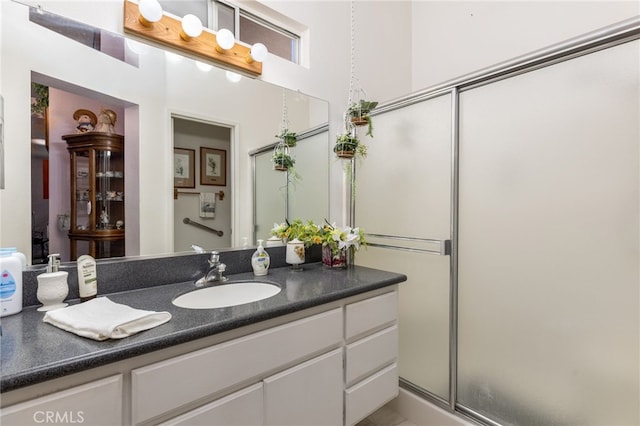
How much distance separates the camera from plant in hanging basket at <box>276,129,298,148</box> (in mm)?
1791

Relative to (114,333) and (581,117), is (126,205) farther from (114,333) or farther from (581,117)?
(581,117)

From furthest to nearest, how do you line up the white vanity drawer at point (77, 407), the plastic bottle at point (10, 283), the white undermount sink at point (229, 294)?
the white undermount sink at point (229, 294) < the plastic bottle at point (10, 283) < the white vanity drawer at point (77, 407)

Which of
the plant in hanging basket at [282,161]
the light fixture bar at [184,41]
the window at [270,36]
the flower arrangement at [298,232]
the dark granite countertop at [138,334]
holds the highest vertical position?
the window at [270,36]

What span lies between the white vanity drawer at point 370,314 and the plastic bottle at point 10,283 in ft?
3.69

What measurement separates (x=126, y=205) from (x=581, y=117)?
6.13 feet

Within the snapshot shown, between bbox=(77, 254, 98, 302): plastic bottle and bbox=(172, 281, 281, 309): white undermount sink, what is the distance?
0.99ft

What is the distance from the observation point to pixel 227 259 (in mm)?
1534

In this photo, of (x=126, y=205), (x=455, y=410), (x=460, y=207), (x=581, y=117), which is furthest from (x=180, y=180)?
(x=455, y=410)

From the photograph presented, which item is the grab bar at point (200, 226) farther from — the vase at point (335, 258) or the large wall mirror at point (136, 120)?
the vase at point (335, 258)

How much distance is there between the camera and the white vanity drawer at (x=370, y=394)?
133 cm

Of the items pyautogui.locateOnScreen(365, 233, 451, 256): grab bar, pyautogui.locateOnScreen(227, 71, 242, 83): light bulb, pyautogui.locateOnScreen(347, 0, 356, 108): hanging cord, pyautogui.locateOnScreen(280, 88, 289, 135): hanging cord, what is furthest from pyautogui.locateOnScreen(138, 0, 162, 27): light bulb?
pyautogui.locateOnScreen(365, 233, 451, 256): grab bar

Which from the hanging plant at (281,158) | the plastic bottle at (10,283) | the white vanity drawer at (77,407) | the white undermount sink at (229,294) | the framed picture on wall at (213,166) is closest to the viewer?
the white vanity drawer at (77,407)

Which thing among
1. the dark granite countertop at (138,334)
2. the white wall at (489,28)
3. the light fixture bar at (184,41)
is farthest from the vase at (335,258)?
the white wall at (489,28)

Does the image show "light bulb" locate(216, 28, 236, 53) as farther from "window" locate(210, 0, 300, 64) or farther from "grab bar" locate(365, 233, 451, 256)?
"grab bar" locate(365, 233, 451, 256)
